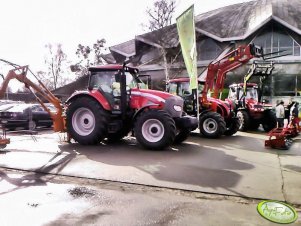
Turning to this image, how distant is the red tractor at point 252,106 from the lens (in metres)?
15.6

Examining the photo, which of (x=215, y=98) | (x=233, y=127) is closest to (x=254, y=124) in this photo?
(x=215, y=98)

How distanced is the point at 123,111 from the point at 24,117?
7022mm

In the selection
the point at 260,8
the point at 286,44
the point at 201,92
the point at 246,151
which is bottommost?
the point at 246,151

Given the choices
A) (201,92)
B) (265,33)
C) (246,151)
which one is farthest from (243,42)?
(246,151)

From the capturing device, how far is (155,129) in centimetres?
883

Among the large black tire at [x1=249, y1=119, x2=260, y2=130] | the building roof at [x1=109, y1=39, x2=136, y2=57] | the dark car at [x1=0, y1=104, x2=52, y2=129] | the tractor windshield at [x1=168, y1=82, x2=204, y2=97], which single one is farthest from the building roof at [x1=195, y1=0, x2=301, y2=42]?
the dark car at [x1=0, y1=104, x2=52, y2=129]

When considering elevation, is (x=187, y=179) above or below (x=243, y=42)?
below

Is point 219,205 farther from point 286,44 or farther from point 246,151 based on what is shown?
point 286,44

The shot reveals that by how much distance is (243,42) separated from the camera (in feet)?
117

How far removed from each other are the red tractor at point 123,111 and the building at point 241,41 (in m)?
20.3

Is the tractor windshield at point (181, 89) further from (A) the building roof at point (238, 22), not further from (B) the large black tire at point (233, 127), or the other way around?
(A) the building roof at point (238, 22)

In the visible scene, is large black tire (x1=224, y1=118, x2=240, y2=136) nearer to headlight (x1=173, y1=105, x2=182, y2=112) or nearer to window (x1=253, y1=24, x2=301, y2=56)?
headlight (x1=173, y1=105, x2=182, y2=112)

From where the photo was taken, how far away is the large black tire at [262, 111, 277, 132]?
15969 millimetres

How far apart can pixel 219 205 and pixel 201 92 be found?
29.3 feet
